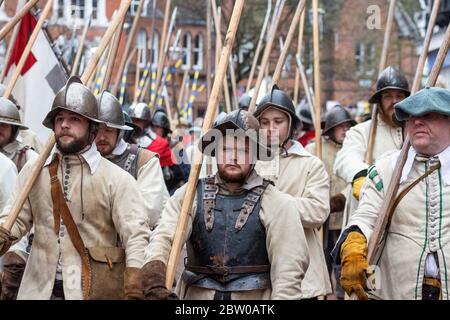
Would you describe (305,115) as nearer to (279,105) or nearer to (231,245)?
(279,105)

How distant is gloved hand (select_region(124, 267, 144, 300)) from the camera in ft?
17.5

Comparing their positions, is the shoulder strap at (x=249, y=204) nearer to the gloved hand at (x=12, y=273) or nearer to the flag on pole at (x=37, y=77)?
the gloved hand at (x=12, y=273)

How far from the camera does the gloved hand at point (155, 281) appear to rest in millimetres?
5137

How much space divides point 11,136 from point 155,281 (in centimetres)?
326

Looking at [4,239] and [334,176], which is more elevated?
[334,176]

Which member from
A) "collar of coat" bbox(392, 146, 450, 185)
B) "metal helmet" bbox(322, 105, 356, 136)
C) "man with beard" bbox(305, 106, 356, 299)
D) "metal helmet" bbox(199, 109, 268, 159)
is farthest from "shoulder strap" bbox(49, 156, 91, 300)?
"metal helmet" bbox(322, 105, 356, 136)

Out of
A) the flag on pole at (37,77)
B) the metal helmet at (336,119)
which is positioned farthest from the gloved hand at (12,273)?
the metal helmet at (336,119)

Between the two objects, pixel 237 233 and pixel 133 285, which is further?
pixel 237 233

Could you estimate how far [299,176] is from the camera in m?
7.18

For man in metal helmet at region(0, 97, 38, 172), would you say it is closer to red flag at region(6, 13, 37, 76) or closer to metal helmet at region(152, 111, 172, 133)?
red flag at region(6, 13, 37, 76)

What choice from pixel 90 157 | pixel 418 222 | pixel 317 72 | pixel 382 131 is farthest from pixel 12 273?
pixel 317 72

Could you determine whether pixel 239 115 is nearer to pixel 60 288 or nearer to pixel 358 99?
pixel 60 288

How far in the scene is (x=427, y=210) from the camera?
5594mm

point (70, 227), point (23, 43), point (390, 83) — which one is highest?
point (23, 43)
